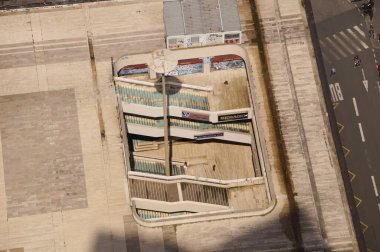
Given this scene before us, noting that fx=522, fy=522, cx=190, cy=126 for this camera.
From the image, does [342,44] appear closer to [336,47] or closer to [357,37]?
[336,47]

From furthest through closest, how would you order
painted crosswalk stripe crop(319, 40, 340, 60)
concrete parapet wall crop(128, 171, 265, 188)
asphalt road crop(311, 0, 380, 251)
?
painted crosswalk stripe crop(319, 40, 340, 60) < asphalt road crop(311, 0, 380, 251) < concrete parapet wall crop(128, 171, 265, 188)

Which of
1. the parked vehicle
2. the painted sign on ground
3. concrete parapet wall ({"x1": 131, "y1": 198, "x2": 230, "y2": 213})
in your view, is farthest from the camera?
the parked vehicle

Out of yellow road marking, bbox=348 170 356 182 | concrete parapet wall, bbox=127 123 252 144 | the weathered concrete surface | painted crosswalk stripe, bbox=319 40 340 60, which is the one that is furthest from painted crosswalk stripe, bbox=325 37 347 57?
concrete parapet wall, bbox=127 123 252 144

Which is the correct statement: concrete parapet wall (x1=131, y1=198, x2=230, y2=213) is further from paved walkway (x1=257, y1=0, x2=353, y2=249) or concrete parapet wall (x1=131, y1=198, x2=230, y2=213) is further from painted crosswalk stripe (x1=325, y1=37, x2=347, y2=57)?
painted crosswalk stripe (x1=325, y1=37, x2=347, y2=57)

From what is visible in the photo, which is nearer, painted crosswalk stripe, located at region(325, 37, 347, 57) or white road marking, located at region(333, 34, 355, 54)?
painted crosswalk stripe, located at region(325, 37, 347, 57)

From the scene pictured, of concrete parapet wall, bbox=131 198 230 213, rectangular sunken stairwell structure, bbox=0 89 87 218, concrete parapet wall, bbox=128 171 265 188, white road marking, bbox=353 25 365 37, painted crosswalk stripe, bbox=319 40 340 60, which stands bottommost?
concrete parapet wall, bbox=131 198 230 213

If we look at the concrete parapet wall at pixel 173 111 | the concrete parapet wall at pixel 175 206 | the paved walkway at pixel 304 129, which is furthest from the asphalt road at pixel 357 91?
the concrete parapet wall at pixel 175 206

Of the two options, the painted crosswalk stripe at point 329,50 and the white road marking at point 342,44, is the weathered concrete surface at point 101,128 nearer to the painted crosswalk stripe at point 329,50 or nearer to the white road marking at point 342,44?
the painted crosswalk stripe at point 329,50
